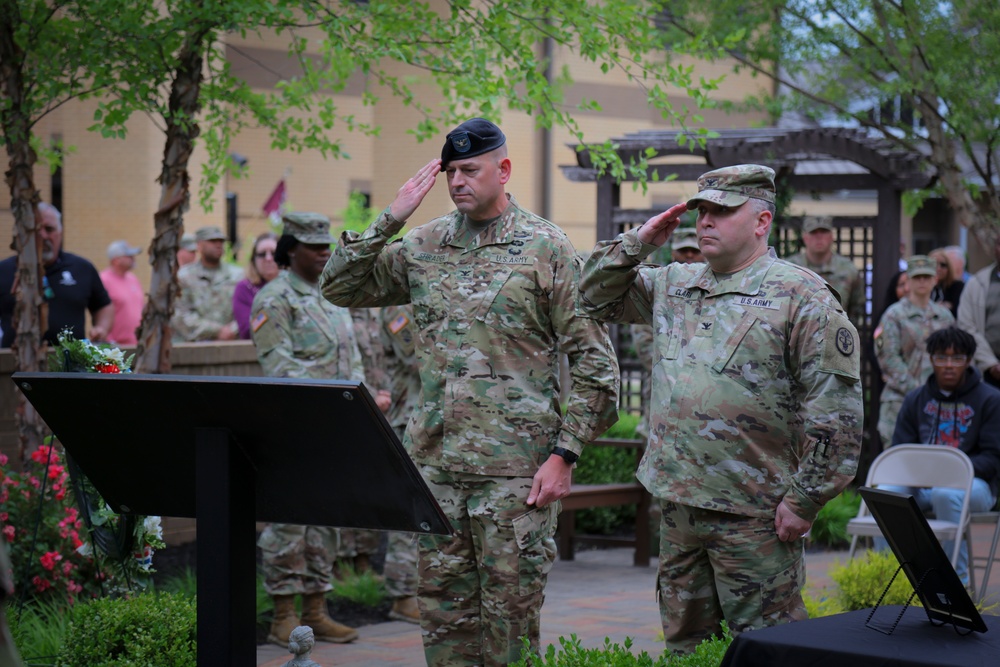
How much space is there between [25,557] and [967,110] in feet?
25.6

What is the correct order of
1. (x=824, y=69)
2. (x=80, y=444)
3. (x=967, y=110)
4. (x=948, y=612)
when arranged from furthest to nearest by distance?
(x=824, y=69)
(x=967, y=110)
(x=948, y=612)
(x=80, y=444)

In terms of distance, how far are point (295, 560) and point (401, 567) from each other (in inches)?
35.5


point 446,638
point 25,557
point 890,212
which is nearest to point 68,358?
point 25,557

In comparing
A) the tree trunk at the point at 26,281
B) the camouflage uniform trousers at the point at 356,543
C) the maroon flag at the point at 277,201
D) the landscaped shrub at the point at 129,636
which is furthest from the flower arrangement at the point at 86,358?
the maroon flag at the point at 277,201

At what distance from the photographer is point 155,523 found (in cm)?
579

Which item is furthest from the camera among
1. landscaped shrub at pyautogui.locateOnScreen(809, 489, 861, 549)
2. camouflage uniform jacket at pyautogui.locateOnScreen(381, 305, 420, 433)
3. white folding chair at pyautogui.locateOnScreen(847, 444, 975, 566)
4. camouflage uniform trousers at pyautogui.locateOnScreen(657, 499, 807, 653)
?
landscaped shrub at pyautogui.locateOnScreen(809, 489, 861, 549)

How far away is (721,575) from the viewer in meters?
4.64

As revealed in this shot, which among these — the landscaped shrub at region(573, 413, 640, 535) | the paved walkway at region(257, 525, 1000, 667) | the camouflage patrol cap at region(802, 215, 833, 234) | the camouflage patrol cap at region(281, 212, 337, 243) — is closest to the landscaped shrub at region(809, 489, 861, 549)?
the paved walkway at region(257, 525, 1000, 667)

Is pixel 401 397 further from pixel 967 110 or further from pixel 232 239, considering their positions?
pixel 232 239

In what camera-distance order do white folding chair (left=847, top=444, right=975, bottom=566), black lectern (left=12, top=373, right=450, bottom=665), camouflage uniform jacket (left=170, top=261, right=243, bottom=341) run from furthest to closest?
camouflage uniform jacket (left=170, top=261, right=243, bottom=341) < white folding chair (left=847, top=444, right=975, bottom=566) < black lectern (left=12, top=373, right=450, bottom=665)

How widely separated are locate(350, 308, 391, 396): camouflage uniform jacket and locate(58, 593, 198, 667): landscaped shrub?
321 centimetres

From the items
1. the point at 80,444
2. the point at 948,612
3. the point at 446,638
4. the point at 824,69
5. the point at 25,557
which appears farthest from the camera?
the point at 824,69

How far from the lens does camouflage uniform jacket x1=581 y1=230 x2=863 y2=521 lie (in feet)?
14.7

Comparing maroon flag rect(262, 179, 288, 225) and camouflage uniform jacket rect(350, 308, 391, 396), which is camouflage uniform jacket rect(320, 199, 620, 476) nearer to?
camouflage uniform jacket rect(350, 308, 391, 396)
